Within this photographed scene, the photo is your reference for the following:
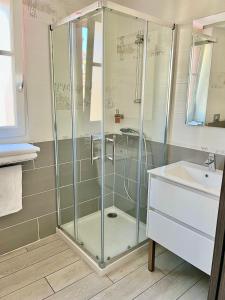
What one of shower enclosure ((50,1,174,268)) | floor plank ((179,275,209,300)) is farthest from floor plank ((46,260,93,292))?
floor plank ((179,275,209,300))

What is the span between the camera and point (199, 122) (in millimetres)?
1902

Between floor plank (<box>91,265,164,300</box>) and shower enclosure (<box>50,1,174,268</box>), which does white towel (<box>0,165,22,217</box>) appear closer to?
shower enclosure (<box>50,1,174,268</box>)

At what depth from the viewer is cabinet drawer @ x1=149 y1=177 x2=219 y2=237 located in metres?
1.43

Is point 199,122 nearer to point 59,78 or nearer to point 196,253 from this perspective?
point 196,253

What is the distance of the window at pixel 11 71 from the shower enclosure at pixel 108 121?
31 centimetres

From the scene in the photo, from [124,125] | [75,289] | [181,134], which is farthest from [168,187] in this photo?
[75,289]

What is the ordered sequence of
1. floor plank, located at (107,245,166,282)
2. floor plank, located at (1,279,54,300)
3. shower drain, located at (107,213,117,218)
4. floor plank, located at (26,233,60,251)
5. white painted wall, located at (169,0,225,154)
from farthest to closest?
shower drain, located at (107,213,117,218) → floor plank, located at (26,233,60,251) → floor plank, located at (107,245,166,282) → white painted wall, located at (169,0,225,154) → floor plank, located at (1,279,54,300)

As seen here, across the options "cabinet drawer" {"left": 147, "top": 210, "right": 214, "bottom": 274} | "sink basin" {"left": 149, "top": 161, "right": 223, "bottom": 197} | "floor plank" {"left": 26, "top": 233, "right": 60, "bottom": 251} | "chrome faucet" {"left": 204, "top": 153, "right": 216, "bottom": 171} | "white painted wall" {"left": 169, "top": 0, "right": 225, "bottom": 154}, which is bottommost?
"floor plank" {"left": 26, "top": 233, "right": 60, "bottom": 251}

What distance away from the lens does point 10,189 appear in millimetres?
1907

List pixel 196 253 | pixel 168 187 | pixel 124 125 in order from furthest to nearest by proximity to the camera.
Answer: pixel 124 125
pixel 168 187
pixel 196 253

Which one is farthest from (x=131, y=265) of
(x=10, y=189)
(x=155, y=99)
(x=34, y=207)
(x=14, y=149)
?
(x=155, y=99)

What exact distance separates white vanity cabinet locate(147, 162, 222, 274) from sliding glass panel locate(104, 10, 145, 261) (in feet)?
1.57

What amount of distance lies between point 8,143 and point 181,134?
4.93 ft

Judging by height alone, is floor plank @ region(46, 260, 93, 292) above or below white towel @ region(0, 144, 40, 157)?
below
